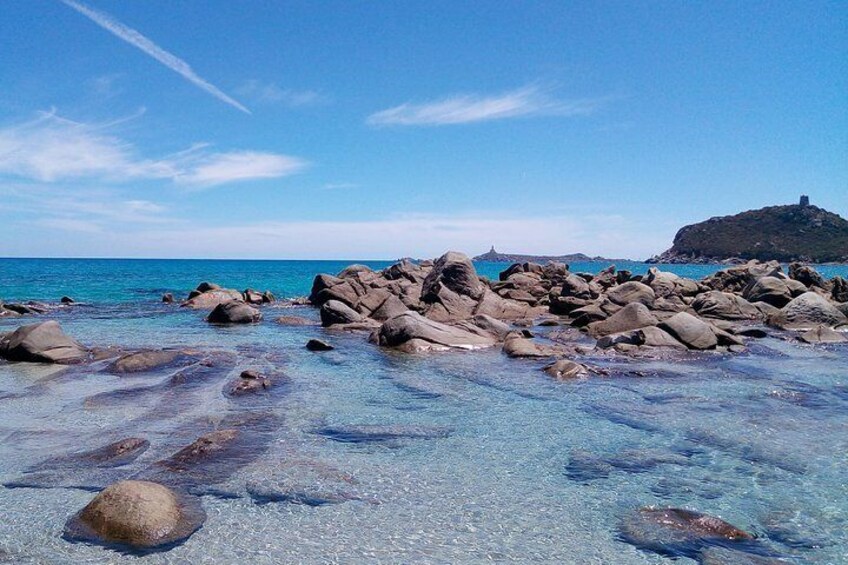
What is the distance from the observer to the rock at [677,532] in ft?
23.0

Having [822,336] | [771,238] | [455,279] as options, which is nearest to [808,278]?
[822,336]

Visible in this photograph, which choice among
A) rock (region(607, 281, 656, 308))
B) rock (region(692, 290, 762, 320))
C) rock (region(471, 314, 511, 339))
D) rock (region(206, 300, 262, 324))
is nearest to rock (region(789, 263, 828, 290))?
rock (region(692, 290, 762, 320))

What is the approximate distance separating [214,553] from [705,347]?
18960 millimetres

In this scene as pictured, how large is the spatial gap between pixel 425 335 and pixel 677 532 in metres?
14.6

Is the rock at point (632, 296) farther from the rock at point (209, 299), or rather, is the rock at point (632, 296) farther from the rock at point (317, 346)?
the rock at point (209, 299)

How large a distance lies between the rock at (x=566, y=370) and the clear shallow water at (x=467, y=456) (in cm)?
37

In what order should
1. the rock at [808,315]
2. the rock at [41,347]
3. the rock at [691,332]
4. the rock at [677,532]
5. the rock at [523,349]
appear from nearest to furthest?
the rock at [677,532], the rock at [41,347], the rock at [523,349], the rock at [691,332], the rock at [808,315]

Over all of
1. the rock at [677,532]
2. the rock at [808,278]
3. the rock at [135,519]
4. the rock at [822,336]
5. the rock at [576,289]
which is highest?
the rock at [808,278]

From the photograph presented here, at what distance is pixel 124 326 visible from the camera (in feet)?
91.1

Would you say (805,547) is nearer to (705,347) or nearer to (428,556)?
(428,556)

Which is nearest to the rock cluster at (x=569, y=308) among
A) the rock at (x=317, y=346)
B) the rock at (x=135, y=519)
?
the rock at (x=317, y=346)

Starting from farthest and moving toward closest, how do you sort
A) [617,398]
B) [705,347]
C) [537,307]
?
[537,307]
[705,347]
[617,398]

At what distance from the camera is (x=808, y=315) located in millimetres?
27812

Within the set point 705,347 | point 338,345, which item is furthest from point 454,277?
point 705,347
